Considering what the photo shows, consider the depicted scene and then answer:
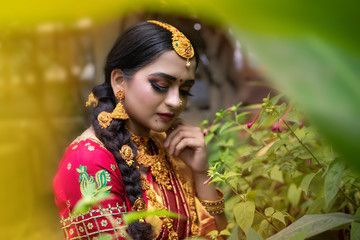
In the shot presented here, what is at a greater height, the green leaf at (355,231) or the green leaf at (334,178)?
the green leaf at (334,178)

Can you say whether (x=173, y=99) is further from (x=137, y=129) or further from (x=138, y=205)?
(x=138, y=205)

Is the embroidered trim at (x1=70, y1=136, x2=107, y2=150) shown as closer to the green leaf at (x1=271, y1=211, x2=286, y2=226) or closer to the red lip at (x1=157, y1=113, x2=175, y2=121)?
the red lip at (x1=157, y1=113, x2=175, y2=121)

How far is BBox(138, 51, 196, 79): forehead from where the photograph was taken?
35.0 inches

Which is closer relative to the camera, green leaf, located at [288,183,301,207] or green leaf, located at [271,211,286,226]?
green leaf, located at [271,211,286,226]

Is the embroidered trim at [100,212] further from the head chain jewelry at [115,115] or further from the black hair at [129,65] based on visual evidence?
the head chain jewelry at [115,115]

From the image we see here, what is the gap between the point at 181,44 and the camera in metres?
0.92

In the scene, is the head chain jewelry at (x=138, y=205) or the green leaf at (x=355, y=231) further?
the head chain jewelry at (x=138, y=205)

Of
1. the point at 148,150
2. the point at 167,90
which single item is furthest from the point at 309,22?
the point at 148,150

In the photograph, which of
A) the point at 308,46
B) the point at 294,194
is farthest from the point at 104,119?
the point at 308,46

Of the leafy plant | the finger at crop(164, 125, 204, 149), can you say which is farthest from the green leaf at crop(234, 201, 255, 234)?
the finger at crop(164, 125, 204, 149)

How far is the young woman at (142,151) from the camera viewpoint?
81cm

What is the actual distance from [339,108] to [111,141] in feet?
2.71

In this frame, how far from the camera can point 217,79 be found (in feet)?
7.24

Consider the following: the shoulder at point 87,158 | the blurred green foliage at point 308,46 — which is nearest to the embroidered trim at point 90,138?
the shoulder at point 87,158
